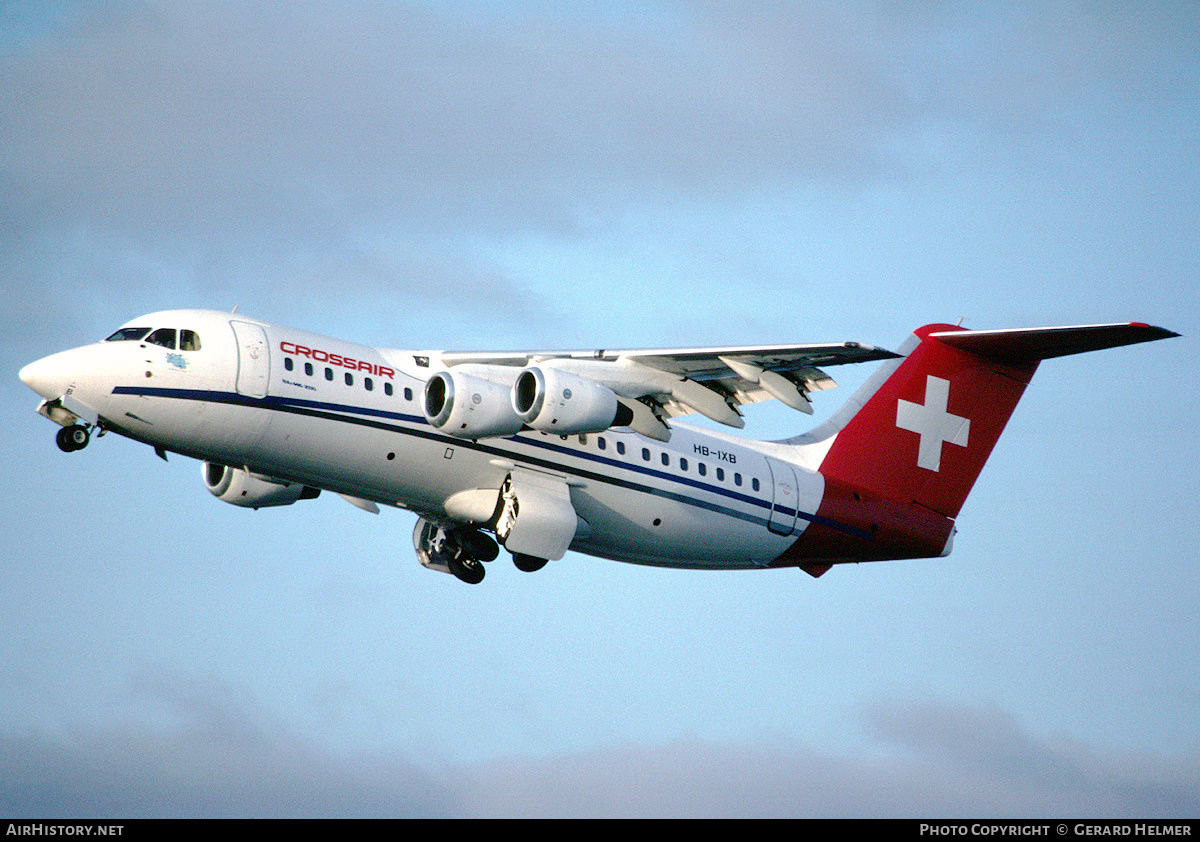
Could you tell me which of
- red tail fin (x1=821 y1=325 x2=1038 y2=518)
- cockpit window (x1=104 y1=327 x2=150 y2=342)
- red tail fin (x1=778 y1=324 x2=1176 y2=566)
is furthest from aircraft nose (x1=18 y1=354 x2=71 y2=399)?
red tail fin (x1=821 y1=325 x2=1038 y2=518)

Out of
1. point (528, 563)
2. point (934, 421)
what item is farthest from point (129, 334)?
point (934, 421)

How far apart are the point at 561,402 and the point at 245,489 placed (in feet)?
18.8

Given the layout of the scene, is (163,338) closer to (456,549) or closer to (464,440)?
(464,440)

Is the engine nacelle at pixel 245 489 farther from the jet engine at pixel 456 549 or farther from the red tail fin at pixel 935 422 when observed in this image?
the red tail fin at pixel 935 422

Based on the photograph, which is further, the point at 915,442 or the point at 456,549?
the point at 915,442

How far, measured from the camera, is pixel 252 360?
17422 millimetres

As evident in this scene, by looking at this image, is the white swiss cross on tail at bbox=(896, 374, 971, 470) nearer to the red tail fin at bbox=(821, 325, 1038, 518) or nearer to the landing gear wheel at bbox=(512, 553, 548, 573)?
the red tail fin at bbox=(821, 325, 1038, 518)

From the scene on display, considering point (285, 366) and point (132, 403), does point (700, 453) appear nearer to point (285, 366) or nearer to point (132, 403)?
point (285, 366)

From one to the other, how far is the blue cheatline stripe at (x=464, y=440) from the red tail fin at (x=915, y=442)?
377mm

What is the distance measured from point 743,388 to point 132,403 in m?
7.54
